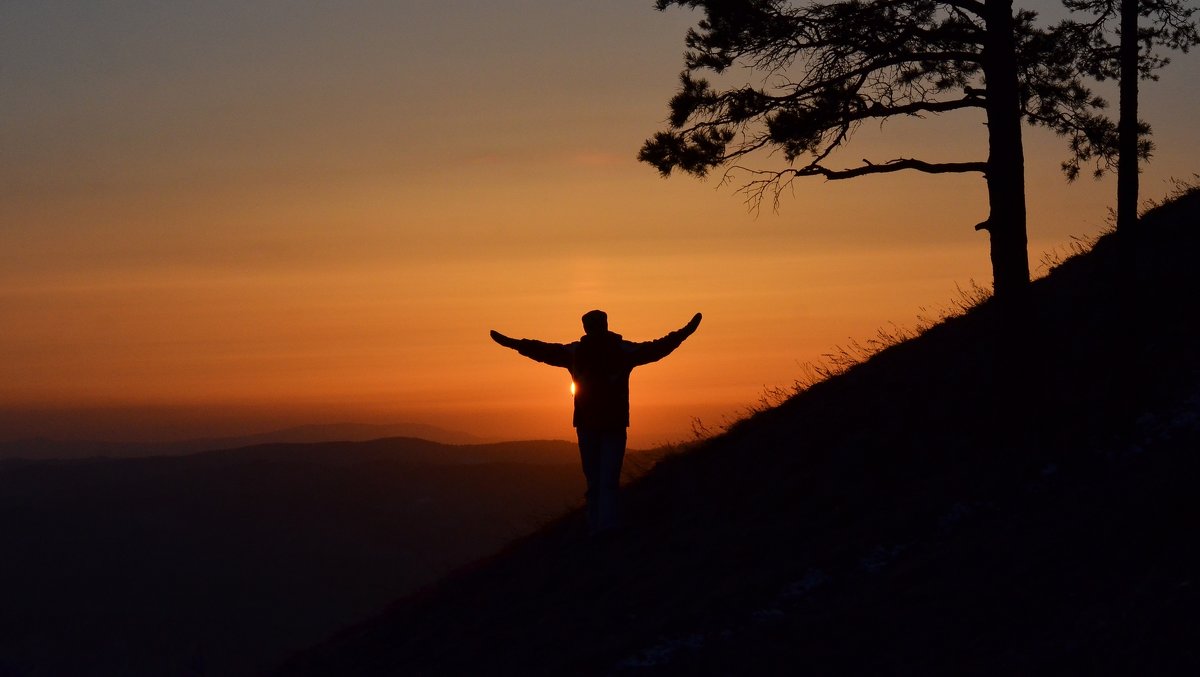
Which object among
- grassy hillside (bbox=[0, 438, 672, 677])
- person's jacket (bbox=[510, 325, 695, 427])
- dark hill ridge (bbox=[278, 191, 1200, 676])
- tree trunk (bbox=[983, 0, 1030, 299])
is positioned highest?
tree trunk (bbox=[983, 0, 1030, 299])

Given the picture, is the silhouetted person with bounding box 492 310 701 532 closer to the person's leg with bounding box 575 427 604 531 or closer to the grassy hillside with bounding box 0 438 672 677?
the person's leg with bounding box 575 427 604 531

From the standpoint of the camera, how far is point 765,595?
11609 millimetres

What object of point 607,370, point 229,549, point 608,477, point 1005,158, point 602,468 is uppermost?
point 1005,158

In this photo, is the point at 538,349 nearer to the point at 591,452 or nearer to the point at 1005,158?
the point at 591,452

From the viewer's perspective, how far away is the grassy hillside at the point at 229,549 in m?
121

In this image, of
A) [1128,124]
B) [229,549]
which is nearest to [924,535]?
[1128,124]

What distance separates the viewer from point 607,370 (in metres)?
14.4

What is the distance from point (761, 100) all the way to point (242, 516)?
484 feet

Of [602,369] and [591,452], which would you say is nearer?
[602,369]

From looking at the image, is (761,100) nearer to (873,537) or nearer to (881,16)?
(881,16)

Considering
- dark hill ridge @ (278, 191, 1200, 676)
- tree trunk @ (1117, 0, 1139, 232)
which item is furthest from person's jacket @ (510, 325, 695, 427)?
tree trunk @ (1117, 0, 1139, 232)

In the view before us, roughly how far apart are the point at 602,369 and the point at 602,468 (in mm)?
1154

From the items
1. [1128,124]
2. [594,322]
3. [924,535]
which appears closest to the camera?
[924,535]

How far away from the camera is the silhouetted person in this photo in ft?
47.0
